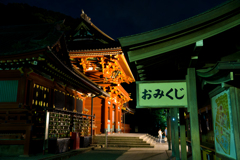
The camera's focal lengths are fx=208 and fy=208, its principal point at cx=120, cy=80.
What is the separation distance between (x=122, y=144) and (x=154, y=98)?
43.0 feet

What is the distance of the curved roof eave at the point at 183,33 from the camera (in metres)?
4.61

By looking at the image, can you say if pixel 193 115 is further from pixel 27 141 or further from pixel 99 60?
pixel 99 60

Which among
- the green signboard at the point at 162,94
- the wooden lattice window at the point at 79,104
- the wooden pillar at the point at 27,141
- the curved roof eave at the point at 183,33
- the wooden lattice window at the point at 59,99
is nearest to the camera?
the curved roof eave at the point at 183,33

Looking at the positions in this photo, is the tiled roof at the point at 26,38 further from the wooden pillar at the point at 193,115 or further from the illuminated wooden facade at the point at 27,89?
the wooden pillar at the point at 193,115

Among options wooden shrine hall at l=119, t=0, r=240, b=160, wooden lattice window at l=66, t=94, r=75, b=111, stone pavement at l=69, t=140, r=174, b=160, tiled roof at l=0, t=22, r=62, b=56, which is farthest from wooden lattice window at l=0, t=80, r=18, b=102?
wooden shrine hall at l=119, t=0, r=240, b=160

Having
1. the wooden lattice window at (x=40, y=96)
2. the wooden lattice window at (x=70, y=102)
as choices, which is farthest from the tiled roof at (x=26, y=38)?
the wooden lattice window at (x=70, y=102)

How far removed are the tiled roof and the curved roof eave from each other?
6.17 m

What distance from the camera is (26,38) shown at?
12.5 m

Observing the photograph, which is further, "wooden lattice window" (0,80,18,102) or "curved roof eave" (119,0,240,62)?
"wooden lattice window" (0,80,18,102)

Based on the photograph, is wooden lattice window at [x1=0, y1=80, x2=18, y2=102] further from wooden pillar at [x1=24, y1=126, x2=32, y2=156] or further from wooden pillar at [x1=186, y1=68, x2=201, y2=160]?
wooden pillar at [x1=186, y1=68, x2=201, y2=160]

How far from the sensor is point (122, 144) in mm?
A: 17547

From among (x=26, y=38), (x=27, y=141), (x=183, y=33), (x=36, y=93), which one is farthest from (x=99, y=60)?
(x=183, y=33)

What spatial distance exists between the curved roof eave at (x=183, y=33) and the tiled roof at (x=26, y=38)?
243 inches

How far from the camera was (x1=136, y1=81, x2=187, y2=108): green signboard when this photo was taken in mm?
5406
